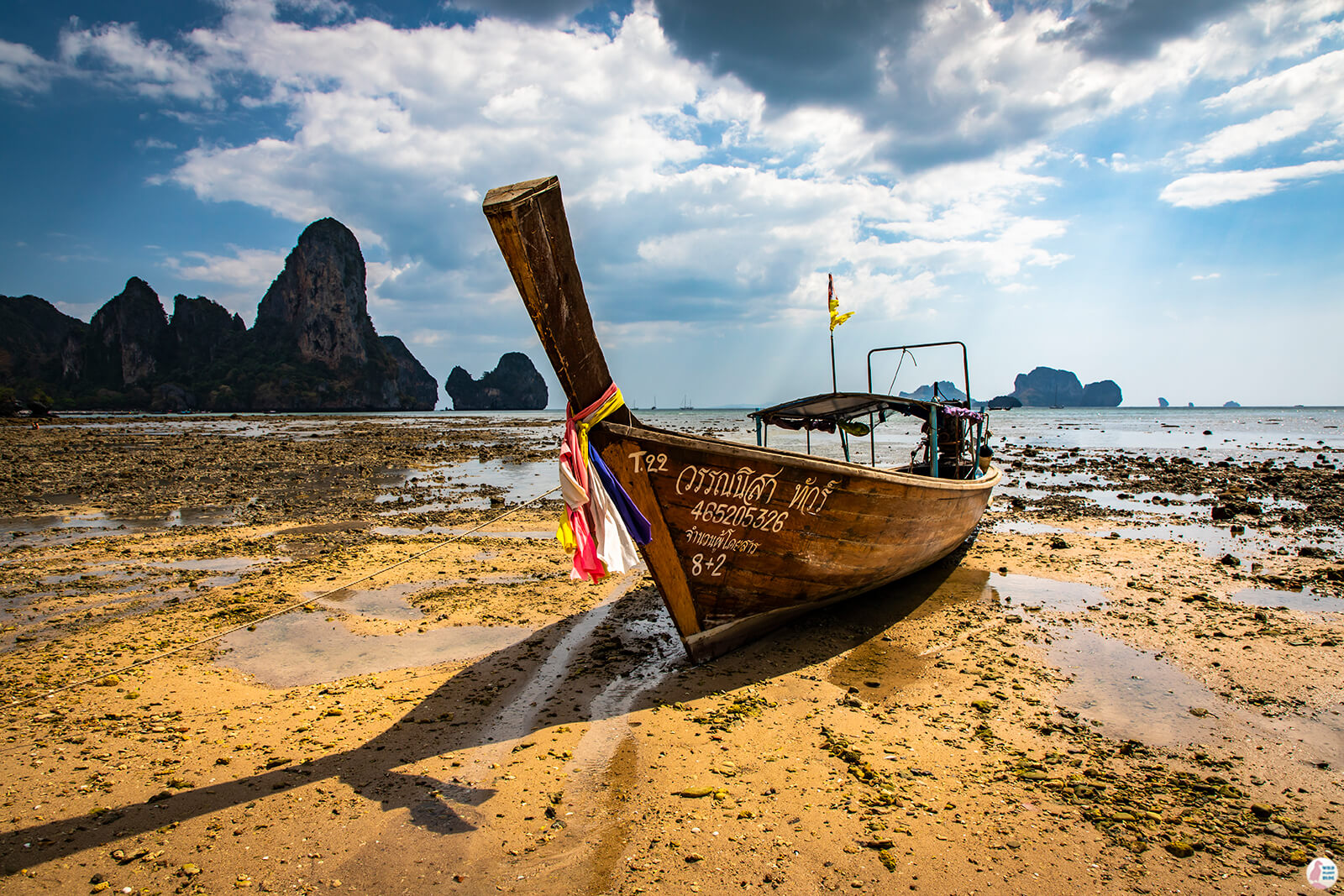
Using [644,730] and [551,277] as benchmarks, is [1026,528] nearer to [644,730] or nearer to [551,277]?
[644,730]

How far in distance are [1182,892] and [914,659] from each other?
289 centimetres

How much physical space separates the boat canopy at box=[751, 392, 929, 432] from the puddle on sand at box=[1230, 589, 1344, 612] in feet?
14.1

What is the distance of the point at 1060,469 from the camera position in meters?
22.4

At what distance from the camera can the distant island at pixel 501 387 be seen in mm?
158000

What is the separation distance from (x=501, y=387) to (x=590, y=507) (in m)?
161

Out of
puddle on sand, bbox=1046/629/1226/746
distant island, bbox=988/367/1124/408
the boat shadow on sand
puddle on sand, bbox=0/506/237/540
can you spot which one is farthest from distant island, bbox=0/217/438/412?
distant island, bbox=988/367/1124/408

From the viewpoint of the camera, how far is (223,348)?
111812 mm

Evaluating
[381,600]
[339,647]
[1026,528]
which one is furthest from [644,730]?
[1026,528]

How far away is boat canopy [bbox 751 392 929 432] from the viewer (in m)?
8.50

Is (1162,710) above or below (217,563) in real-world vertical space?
below

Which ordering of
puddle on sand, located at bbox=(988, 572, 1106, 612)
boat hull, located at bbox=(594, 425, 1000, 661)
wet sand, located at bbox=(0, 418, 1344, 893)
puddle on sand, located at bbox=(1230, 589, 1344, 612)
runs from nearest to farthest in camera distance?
wet sand, located at bbox=(0, 418, 1344, 893), boat hull, located at bbox=(594, 425, 1000, 661), puddle on sand, located at bbox=(1230, 589, 1344, 612), puddle on sand, located at bbox=(988, 572, 1106, 612)

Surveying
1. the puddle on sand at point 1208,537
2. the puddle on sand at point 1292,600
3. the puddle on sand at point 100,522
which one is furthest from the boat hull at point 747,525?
the puddle on sand at point 100,522

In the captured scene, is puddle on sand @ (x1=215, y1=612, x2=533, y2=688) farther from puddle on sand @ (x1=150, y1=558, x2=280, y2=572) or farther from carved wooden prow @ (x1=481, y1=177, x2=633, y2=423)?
carved wooden prow @ (x1=481, y1=177, x2=633, y2=423)

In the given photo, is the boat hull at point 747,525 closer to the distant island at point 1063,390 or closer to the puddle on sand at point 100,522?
the puddle on sand at point 100,522
